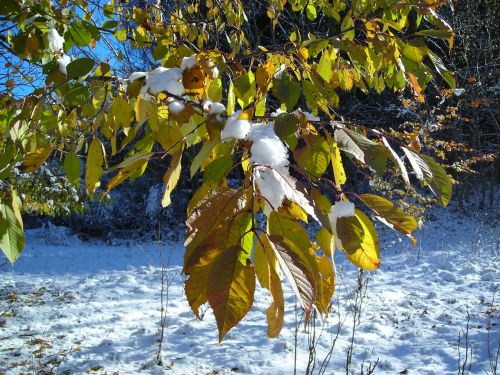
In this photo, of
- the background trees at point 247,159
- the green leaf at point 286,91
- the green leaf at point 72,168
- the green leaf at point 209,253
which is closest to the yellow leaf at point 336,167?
the background trees at point 247,159

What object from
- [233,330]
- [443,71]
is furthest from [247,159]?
[233,330]

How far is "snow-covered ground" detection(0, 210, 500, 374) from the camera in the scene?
110 inches

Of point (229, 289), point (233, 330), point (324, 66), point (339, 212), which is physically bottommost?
point (233, 330)

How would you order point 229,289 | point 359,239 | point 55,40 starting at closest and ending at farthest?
point 229,289 → point 359,239 → point 55,40

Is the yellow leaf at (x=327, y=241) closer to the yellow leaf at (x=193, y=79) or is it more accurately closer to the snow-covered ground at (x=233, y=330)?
the yellow leaf at (x=193, y=79)

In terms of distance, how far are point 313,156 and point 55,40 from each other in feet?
3.51

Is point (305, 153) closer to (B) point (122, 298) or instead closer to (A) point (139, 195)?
(B) point (122, 298)

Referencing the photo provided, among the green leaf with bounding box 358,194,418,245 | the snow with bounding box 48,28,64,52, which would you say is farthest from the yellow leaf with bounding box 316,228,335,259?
the snow with bounding box 48,28,64,52

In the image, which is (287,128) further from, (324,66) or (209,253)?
(324,66)

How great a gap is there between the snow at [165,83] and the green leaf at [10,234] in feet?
1.22

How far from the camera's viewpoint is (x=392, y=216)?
0.59 meters

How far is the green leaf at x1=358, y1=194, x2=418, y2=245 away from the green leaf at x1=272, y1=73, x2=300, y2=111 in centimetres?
28

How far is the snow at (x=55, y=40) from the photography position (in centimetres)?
132

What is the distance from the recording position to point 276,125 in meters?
0.64
